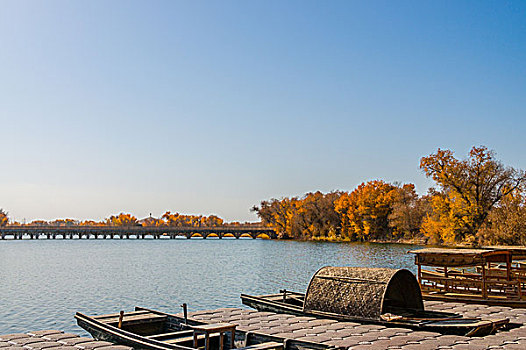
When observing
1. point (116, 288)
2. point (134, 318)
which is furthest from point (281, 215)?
point (134, 318)

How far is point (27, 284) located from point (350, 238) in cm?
8918

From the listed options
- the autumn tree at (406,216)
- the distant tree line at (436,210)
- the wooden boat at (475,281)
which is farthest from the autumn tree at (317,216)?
the wooden boat at (475,281)

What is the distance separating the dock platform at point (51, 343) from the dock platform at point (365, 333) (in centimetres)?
386

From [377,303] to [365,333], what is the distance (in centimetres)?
187

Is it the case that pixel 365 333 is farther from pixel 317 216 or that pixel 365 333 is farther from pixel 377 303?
pixel 317 216

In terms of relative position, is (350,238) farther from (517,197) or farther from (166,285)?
(166,285)

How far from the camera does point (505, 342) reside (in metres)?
13.4

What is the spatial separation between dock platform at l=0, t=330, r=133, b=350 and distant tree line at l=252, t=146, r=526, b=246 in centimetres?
5644

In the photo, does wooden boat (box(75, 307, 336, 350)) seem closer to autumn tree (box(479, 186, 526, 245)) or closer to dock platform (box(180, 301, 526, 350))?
dock platform (box(180, 301, 526, 350))

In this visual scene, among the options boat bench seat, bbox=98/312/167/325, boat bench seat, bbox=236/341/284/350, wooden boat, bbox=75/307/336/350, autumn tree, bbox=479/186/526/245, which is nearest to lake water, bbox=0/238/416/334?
boat bench seat, bbox=98/312/167/325

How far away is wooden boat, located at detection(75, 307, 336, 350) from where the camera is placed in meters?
13.3

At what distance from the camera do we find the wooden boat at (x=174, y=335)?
43.7ft

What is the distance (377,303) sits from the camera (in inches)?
626

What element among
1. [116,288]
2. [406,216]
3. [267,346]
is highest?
[406,216]
